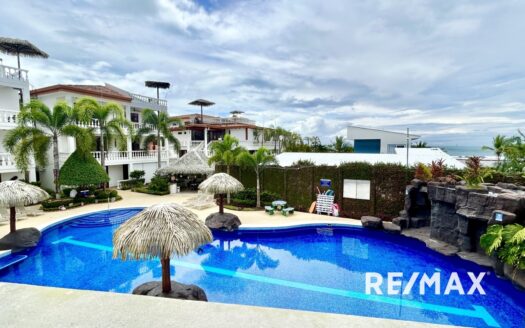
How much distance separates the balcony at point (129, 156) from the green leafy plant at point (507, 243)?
24.0 metres

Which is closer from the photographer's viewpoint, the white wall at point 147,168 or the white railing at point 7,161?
the white railing at point 7,161

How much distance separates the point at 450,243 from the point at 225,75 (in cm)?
1685

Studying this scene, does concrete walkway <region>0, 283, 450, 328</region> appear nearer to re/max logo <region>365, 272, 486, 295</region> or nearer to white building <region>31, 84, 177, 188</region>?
re/max logo <region>365, 272, 486, 295</region>

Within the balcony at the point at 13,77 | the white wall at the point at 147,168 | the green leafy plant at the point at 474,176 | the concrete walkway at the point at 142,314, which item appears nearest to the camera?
the concrete walkway at the point at 142,314

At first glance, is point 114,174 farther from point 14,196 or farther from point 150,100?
point 14,196

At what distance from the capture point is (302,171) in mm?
15969

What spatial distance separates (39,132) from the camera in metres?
16.3

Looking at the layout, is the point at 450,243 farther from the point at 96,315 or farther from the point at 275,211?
the point at 96,315

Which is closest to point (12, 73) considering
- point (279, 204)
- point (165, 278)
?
point (279, 204)

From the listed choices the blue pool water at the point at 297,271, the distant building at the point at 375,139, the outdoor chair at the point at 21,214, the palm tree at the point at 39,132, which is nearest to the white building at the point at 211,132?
the distant building at the point at 375,139

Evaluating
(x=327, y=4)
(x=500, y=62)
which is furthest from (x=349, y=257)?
(x=500, y=62)

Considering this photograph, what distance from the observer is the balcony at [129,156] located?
884 inches

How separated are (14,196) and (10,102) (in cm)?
1342

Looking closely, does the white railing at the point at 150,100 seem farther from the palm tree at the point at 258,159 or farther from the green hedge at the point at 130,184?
the palm tree at the point at 258,159
